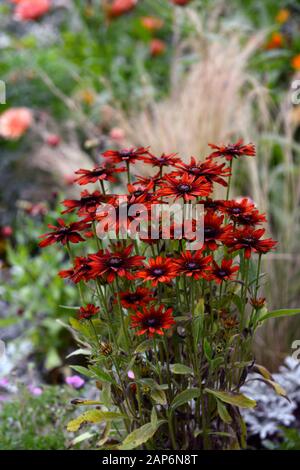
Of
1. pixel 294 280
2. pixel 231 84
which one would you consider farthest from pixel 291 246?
pixel 231 84

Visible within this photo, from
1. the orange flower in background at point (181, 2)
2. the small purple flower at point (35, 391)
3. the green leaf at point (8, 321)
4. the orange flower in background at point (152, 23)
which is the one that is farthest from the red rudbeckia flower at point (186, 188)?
the orange flower in background at point (152, 23)

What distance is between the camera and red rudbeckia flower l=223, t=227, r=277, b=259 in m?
1.14

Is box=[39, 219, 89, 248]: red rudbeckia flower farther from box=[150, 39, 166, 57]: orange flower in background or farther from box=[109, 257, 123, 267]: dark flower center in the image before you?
box=[150, 39, 166, 57]: orange flower in background

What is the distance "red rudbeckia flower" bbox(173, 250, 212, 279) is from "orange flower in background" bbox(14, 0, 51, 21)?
2.65m

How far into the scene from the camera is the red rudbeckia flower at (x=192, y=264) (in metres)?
1.09

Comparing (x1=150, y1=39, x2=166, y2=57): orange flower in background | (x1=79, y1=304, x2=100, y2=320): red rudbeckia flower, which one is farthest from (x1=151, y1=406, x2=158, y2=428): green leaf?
(x1=150, y1=39, x2=166, y2=57): orange flower in background

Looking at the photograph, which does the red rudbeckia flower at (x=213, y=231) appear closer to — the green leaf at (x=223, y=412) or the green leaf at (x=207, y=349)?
the green leaf at (x=207, y=349)

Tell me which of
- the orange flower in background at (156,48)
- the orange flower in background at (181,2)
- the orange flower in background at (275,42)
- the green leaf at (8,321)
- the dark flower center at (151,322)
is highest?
the orange flower in background at (156,48)

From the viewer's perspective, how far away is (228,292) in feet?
4.15

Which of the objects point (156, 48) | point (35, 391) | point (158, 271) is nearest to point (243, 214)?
point (158, 271)

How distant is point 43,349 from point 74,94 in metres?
1.64

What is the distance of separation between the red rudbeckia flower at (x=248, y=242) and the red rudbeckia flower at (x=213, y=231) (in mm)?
13
